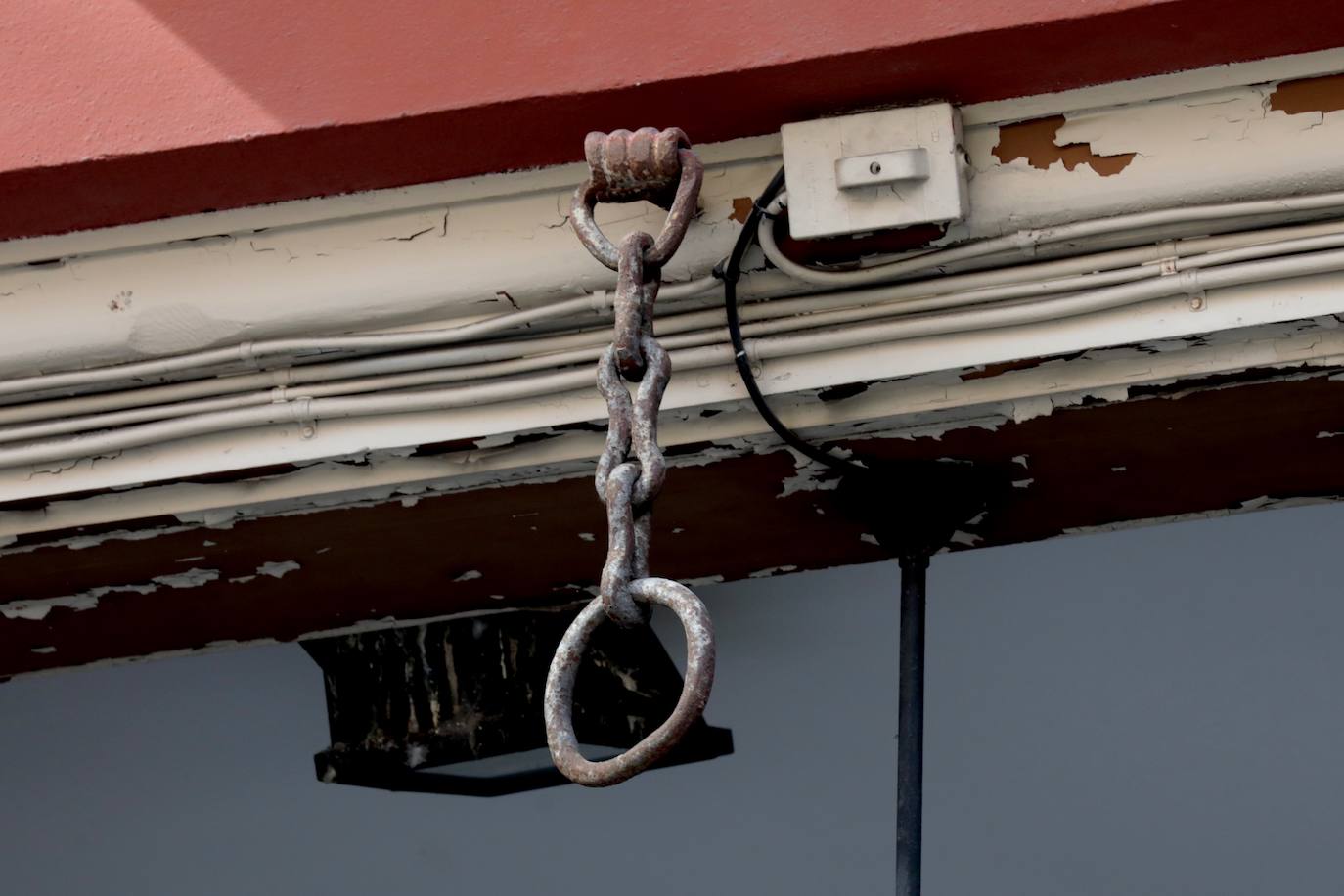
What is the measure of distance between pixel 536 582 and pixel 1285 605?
0.96 metres

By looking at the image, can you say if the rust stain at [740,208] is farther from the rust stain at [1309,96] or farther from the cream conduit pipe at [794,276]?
the rust stain at [1309,96]

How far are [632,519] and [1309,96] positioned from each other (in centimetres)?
75

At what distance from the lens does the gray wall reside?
2125 mm

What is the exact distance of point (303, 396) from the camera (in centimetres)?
149

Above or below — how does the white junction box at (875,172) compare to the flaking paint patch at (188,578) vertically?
above

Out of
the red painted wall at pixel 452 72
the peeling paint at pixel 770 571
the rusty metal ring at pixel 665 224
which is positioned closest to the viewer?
the rusty metal ring at pixel 665 224

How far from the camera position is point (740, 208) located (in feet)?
4.71

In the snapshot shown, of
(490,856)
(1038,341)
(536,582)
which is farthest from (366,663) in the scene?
(1038,341)

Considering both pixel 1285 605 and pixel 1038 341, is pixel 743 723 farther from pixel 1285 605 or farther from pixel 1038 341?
pixel 1038 341

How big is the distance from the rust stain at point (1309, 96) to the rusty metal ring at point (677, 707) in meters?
0.73

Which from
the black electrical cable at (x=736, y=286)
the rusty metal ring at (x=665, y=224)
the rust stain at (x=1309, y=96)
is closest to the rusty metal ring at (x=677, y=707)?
the rusty metal ring at (x=665, y=224)

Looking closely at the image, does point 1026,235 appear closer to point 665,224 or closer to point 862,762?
point 665,224

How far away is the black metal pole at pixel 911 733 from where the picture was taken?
155 centimetres

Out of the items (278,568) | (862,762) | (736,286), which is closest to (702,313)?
(736,286)
